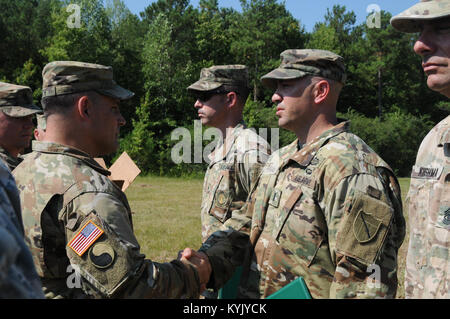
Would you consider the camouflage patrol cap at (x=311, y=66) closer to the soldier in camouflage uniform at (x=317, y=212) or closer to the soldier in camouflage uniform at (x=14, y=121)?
the soldier in camouflage uniform at (x=317, y=212)

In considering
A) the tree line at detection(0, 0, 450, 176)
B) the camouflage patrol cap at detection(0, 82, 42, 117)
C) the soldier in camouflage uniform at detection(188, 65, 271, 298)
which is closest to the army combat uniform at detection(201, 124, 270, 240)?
the soldier in camouflage uniform at detection(188, 65, 271, 298)

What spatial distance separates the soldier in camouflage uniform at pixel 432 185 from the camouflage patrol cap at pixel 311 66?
0.45 m

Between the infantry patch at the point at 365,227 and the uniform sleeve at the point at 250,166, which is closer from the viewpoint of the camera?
the infantry patch at the point at 365,227

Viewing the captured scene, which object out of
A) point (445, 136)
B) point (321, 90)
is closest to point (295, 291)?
point (445, 136)

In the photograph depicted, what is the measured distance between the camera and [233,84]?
4.98 metres

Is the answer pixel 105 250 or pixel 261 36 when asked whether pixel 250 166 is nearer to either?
pixel 105 250

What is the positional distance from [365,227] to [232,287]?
1.05 meters

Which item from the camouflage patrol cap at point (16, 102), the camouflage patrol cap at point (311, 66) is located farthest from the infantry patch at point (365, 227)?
the camouflage patrol cap at point (16, 102)

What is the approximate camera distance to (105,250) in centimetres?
217

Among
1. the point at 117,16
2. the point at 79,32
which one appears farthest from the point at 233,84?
the point at 117,16

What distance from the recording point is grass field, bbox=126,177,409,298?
8586 mm

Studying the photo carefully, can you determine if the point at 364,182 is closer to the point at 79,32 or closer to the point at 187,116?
the point at 79,32

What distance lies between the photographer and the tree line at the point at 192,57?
32156 mm

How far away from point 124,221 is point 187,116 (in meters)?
34.4
